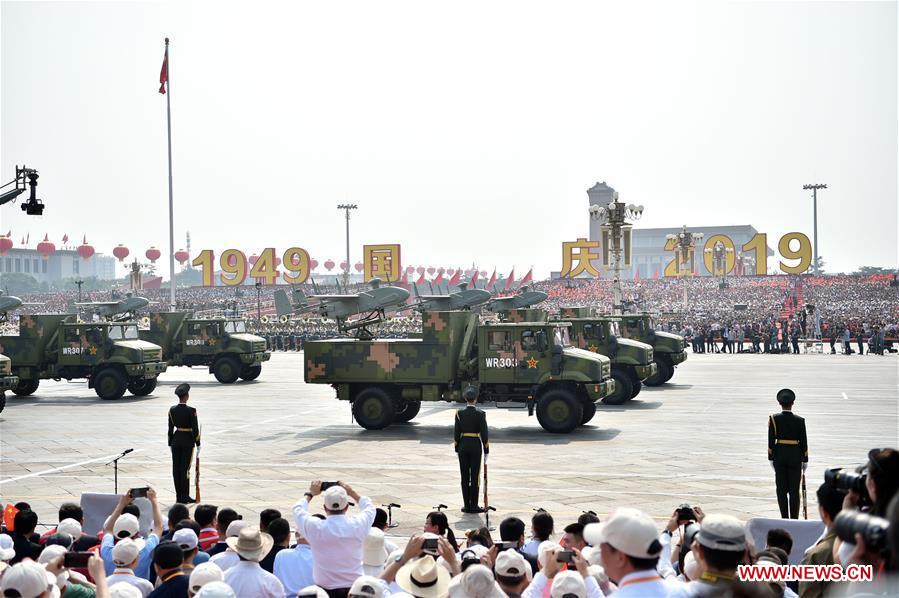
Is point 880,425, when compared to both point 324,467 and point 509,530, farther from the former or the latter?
A: point 509,530

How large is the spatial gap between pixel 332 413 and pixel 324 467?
8.01 meters

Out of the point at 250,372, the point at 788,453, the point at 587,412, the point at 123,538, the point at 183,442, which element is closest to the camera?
the point at 123,538

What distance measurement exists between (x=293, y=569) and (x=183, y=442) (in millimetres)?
7247

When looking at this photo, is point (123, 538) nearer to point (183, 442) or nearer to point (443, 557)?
point (443, 557)

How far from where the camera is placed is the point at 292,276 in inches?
3824

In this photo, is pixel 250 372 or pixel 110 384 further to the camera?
pixel 250 372

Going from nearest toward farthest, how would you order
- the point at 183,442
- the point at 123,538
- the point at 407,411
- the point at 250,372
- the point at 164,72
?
1. the point at 123,538
2. the point at 183,442
3. the point at 407,411
4. the point at 250,372
5. the point at 164,72

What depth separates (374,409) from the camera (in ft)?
A: 66.8

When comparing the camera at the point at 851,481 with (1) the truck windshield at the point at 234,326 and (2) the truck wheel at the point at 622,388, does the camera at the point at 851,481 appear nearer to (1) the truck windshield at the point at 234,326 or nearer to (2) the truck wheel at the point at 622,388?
(2) the truck wheel at the point at 622,388

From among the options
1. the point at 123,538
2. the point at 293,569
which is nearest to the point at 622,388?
the point at 293,569

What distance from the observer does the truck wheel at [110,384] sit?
92.7ft

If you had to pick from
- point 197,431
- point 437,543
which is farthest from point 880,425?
point 437,543

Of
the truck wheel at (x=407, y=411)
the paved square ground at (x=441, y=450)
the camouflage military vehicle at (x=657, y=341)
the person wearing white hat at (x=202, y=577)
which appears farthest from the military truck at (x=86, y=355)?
the person wearing white hat at (x=202, y=577)

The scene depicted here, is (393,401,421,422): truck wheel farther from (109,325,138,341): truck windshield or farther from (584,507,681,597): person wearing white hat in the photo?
(584,507,681,597): person wearing white hat
